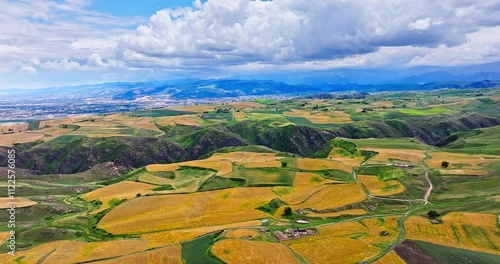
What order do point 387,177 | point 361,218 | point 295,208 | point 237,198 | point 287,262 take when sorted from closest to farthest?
1. point 287,262
2. point 361,218
3. point 295,208
4. point 237,198
5. point 387,177

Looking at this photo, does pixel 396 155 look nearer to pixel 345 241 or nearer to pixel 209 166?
pixel 209 166

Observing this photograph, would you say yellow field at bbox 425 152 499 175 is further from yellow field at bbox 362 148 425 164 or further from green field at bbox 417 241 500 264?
green field at bbox 417 241 500 264

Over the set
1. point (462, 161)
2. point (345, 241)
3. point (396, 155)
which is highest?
point (462, 161)

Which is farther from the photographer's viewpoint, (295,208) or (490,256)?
(295,208)

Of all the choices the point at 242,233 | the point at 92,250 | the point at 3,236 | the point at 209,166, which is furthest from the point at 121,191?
the point at 242,233

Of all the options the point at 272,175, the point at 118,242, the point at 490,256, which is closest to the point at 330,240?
the point at 490,256

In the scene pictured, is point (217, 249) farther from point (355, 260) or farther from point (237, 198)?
point (237, 198)

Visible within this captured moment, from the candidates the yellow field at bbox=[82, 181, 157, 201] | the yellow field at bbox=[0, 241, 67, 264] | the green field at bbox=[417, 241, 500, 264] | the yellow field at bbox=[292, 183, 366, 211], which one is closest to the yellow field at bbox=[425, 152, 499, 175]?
the yellow field at bbox=[292, 183, 366, 211]
